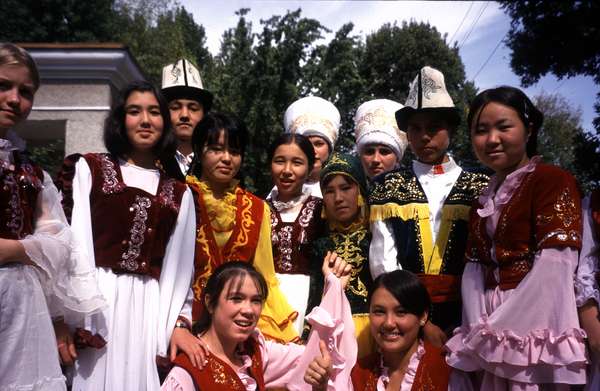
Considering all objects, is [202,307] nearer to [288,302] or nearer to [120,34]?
[288,302]

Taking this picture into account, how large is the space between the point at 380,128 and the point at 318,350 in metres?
1.97

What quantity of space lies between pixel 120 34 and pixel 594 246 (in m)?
23.0

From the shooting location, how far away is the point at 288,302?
12.2 feet

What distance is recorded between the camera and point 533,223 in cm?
283

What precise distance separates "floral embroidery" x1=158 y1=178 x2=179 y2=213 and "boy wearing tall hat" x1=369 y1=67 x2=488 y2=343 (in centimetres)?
117

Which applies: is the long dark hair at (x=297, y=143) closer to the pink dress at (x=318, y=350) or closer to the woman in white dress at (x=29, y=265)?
the pink dress at (x=318, y=350)

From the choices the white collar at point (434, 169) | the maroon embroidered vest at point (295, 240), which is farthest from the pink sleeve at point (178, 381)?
the white collar at point (434, 169)

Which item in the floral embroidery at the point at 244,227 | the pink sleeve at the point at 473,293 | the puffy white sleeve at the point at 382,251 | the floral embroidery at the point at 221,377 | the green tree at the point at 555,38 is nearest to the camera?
the pink sleeve at the point at 473,293

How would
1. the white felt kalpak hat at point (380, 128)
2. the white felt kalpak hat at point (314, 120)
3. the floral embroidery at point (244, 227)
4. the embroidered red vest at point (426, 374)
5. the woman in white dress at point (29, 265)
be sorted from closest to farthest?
the woman in white dress at point (29, 265) → the embroidered red vest at point (426, 374) → the floral embroidery at point (244, 227) → the white felt kalpak hat at point (380, 128) → the white felt kalpak hat at point (314, 120)

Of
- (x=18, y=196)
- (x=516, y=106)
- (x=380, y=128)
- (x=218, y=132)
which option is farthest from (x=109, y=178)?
(x=380, y=128)

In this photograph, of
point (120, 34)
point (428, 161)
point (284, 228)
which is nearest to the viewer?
point (428, 161)

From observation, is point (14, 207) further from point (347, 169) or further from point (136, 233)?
point (347, 169)

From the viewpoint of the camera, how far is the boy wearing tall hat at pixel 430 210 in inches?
134

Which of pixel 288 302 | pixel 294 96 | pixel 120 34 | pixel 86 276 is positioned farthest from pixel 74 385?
pixel 120 34
